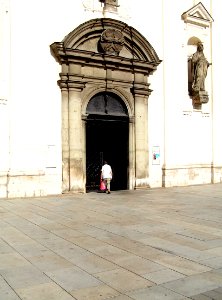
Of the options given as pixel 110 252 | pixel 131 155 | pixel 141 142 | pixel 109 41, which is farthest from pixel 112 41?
pixel 110 252

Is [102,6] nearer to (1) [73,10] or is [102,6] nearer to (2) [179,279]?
(1) [73,10]

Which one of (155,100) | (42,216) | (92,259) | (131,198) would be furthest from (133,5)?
(92,259)

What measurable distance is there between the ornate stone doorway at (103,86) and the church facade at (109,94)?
4cm

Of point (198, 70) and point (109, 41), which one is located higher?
point (109, 41)

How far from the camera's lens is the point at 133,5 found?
15.7 meters

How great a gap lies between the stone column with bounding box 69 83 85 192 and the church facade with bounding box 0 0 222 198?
4 centimetres

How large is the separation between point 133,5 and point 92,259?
12805 mm

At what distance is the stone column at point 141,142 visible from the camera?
1541 centimetres

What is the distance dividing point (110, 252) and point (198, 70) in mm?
12902

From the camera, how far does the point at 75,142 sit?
A: 45.4 feet

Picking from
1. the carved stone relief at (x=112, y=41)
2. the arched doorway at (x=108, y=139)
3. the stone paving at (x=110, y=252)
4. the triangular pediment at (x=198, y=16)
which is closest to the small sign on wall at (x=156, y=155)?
the arched doorway at (x=108, y=139)

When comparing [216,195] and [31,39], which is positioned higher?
[31,39]

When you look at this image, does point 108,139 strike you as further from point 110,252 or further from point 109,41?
point 110,252

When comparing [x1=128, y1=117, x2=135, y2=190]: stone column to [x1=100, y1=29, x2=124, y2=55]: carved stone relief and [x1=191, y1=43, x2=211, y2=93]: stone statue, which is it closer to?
[x1=100, y1=29, x2=124, y2=55]: carved stone relief
